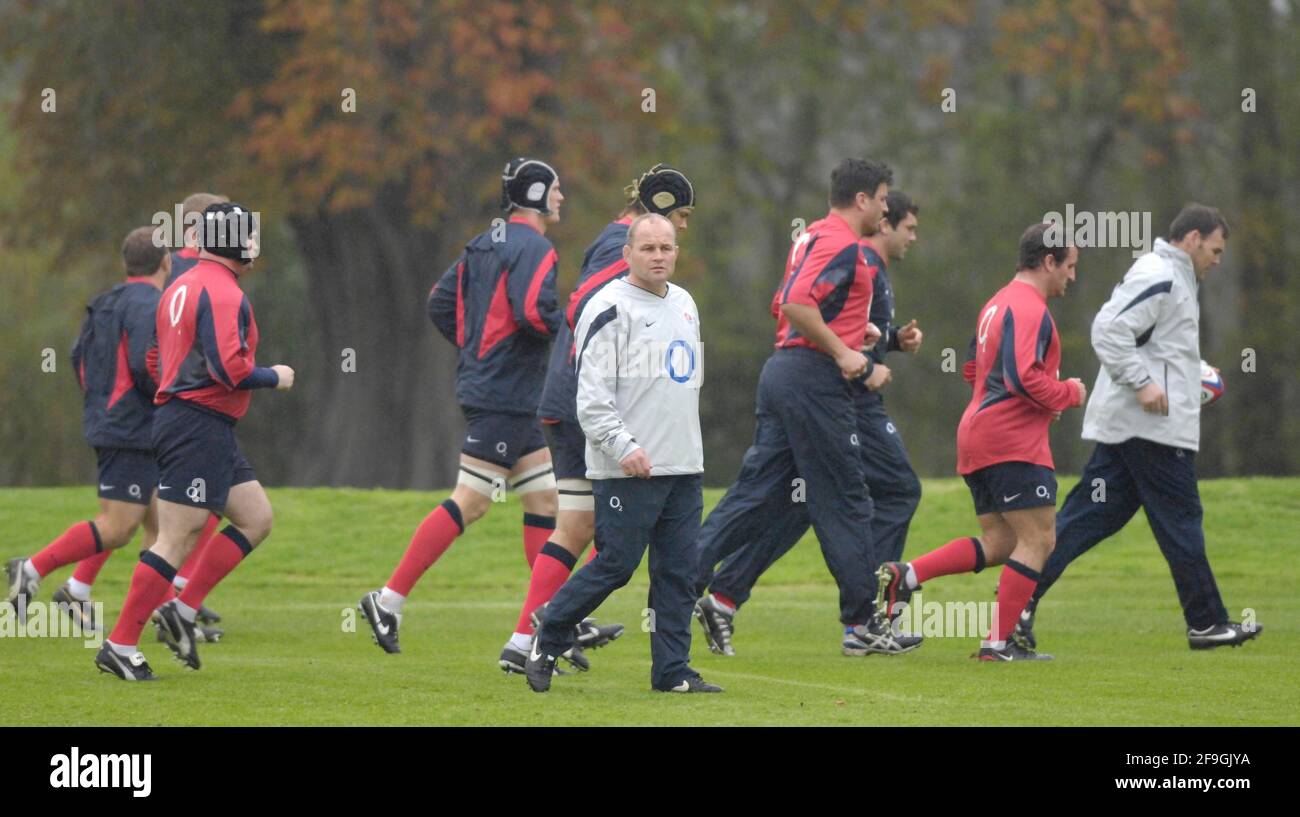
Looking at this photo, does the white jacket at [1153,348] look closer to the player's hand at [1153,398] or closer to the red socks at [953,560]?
the player's hand at [1153,398]

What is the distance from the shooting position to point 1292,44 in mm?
29969

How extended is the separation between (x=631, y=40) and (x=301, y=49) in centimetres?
369

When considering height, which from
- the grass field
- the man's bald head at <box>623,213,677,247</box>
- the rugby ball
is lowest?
the grass field

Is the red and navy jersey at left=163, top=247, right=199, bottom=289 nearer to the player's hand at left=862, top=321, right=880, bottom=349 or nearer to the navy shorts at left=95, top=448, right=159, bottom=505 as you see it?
the navy shorts at left=95, top=448, right=159, bottom=505

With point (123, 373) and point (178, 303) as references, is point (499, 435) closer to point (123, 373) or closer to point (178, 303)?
point (178, 303)

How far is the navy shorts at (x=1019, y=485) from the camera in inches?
387

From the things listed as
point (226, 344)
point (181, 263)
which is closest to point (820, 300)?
point (226, 344)

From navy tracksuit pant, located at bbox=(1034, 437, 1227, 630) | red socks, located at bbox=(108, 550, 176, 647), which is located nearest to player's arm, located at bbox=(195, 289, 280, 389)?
red socks, located at bbox=(108, 550, 176, 647)

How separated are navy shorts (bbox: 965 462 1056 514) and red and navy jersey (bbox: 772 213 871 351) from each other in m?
0.89

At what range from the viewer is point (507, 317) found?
Answer: 9.96 m

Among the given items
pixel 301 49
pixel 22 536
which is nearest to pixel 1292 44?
pixel 301 49

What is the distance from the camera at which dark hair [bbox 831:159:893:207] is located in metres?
9.69

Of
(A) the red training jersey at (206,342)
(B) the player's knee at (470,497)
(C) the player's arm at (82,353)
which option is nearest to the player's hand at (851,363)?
(B) the player's knee at (470,497)
